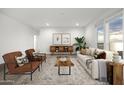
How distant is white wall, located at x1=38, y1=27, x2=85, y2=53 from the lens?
12.5m

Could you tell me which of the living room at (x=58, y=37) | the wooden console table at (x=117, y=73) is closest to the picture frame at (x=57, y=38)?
the living room at (x=58, y=37)

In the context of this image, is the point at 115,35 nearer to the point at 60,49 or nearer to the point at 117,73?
the point at 117,73

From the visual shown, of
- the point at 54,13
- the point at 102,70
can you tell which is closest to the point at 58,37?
the point at 54,13

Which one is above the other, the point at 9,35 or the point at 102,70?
the point at 9,35

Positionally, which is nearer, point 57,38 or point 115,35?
point 115,35

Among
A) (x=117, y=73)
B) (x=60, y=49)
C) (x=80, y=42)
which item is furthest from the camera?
(x=60, y=49)

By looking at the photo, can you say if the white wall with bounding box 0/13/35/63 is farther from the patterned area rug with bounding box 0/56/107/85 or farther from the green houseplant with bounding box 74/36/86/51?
the green houseplant with bounding box 74/36/86/51

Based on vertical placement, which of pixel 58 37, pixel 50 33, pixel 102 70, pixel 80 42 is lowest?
pixel 102 70

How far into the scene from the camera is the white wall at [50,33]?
40.9 feet

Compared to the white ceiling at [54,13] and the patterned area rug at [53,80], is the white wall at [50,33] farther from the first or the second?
the patterned area rug at [53,80]

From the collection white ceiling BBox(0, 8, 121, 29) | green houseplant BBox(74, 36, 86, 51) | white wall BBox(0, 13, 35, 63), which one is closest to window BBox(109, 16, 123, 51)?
white ceiling BBox(0, 8, 121, 29)

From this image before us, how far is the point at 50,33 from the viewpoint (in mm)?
12461

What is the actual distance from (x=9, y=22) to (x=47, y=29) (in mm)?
5624
